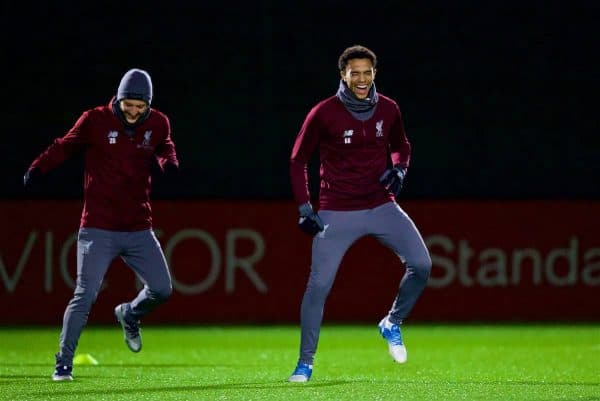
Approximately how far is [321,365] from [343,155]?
103 inches

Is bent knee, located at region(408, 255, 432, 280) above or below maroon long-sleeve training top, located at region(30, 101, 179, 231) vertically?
below

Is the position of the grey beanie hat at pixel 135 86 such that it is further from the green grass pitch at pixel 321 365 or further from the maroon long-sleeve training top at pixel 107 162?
the green grass pitch at pixel 321 365

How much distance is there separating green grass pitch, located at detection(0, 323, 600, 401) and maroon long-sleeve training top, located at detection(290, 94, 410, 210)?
1.20 meters

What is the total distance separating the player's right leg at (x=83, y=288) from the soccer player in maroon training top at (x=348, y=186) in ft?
4.47

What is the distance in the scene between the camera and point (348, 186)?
8797 millimetres

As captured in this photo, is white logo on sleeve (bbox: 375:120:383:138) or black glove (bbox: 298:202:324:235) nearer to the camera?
black glove (bbox: 298:202:324:235)

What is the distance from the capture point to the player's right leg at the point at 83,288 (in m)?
8.95

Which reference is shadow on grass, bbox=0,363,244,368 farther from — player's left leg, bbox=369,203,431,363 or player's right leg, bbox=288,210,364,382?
player's left leg, bbox=369,203,431,363

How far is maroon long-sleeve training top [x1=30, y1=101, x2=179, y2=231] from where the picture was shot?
908cm

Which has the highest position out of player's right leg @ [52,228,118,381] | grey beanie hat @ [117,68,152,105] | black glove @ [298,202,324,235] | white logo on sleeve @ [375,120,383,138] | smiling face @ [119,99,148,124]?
grey beanie hat @ [117,68,152,105]

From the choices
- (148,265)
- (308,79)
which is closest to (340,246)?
(148,265)

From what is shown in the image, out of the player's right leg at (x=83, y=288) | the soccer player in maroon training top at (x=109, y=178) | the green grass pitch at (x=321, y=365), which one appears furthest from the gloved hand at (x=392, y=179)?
the player's right leg at (x=83, y=288)

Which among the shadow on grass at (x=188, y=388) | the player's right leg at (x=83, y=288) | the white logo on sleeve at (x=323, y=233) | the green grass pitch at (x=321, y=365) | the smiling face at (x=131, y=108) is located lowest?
the green grass pitch at (x=321, y=365)

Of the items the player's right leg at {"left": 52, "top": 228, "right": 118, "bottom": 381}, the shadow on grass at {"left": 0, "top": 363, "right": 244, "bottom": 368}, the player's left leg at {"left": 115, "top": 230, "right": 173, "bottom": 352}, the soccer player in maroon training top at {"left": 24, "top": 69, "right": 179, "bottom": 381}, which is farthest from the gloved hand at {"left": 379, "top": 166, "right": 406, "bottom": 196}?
the shadow on grass at {"left": 0, "top": 363, "right": 244, "bottom": 368}
